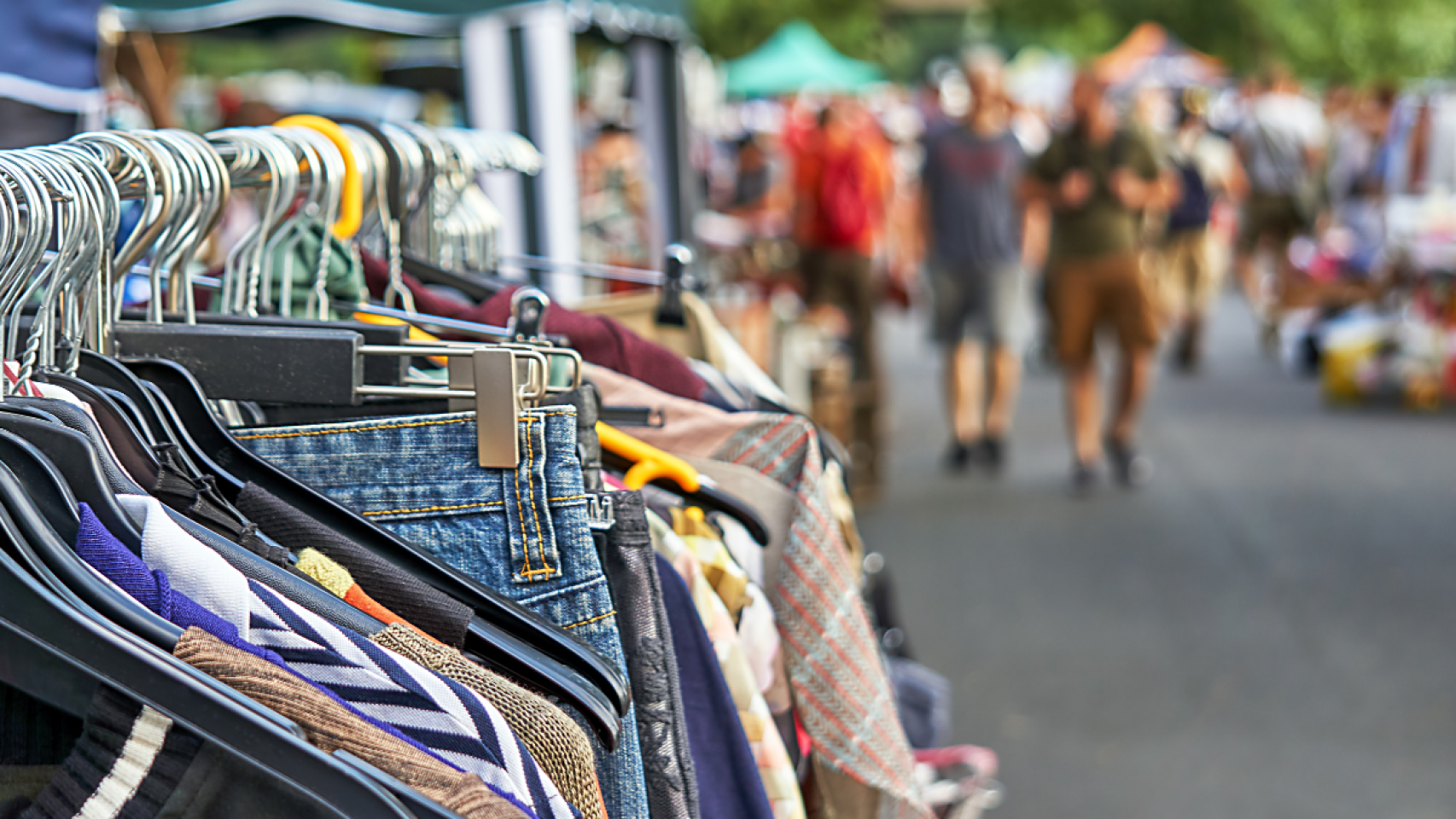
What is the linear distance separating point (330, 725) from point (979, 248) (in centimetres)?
632

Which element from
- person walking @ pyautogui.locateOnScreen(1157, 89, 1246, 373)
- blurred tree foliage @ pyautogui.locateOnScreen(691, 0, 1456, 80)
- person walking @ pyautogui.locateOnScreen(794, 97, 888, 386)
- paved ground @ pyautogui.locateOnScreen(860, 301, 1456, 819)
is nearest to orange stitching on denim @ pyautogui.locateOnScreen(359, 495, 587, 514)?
paved ground @ pyautogui.locateOnScreen(860, 301, 1456, 819)

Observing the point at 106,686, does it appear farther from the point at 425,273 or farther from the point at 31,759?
the point at 425,273

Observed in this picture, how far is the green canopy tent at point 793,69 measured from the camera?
20.6 m

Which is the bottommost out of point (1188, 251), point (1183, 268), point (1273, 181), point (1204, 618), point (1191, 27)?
point (1204, 618)

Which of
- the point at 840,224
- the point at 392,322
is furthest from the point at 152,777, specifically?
the point at 840,224

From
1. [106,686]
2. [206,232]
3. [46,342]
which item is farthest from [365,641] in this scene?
[206,232]

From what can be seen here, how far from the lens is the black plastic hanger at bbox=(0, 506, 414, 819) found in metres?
0.86

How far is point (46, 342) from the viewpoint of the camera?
1.19m

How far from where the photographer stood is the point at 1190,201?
955cm

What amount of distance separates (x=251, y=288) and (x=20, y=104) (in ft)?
5.34

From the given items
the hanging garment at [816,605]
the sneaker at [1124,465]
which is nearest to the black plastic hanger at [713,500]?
the hanging garment at [816,605]

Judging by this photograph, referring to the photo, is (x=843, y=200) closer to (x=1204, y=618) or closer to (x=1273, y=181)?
(x=1204, y=618)

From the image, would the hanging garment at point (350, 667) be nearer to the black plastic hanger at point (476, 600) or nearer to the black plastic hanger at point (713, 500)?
the black plastic hanger at point (476, 600)

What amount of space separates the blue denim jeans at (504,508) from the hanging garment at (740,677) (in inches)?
9.7
